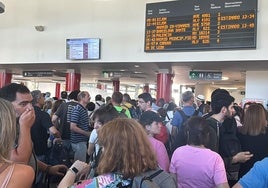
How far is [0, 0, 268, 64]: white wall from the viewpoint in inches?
319

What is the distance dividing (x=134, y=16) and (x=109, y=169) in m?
7.92

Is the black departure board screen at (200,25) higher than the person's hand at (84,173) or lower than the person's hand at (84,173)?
higher

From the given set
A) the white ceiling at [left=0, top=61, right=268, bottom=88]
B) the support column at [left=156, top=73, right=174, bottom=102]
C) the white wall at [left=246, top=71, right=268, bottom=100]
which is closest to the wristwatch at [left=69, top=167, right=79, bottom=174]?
the white ceiling at [left=0, top=61, right=268, bottom=88]

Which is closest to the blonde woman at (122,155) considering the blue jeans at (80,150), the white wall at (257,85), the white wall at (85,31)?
the blue jeans at (80,150)

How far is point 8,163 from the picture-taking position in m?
1.41

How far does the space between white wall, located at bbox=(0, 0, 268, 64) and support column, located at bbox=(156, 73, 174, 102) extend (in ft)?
4.66

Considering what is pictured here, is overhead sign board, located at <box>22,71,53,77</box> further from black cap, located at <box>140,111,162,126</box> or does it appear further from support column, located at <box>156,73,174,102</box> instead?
black cap, located at <box>140,111,162,126</box>

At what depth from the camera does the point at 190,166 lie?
2.42 metres

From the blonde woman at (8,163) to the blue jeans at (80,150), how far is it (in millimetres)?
3020

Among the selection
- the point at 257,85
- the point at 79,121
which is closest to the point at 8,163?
the point at 79,121

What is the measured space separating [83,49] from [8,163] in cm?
838

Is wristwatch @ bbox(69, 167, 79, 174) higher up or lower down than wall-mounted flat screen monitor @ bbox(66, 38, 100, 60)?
lower down

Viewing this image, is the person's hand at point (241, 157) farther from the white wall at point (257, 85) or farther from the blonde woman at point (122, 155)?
the white wall at point (257, 85)

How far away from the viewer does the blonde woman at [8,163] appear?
54.0 inches
